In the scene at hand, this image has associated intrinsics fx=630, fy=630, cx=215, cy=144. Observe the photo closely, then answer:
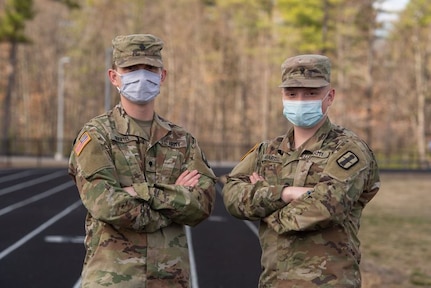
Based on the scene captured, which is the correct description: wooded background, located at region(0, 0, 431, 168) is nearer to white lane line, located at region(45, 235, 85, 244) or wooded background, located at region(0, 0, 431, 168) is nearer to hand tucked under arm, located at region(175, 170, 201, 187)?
white lane line, located at region(45, 235, 85, 244)

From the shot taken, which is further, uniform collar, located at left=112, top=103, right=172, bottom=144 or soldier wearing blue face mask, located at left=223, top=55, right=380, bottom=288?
uniform collar, located at left=112, top=103, right=172, bottom=144

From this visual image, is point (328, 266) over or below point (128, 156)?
below

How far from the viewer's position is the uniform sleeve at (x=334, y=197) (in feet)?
10.7

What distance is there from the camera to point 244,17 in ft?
151

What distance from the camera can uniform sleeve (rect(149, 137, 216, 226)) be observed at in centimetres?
338

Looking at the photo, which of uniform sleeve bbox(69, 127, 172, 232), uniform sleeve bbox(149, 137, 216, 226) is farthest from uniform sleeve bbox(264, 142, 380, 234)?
uniform sleeve bbox(69, 127, 172, 232)

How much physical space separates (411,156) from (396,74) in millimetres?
10989

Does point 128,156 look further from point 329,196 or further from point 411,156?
point 411,156

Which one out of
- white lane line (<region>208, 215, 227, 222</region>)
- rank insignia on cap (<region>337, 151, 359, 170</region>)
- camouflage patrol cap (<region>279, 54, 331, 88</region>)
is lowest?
white lane line (<region>208, 215, 227, 222</region>)

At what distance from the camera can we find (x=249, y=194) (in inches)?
138

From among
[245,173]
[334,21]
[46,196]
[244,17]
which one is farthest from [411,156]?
[245,173]

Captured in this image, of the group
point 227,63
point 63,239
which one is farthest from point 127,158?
point 227,63

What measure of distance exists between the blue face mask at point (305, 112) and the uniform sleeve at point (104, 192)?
0.89m

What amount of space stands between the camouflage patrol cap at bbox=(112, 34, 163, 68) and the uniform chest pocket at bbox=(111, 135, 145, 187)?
0.42 metres
